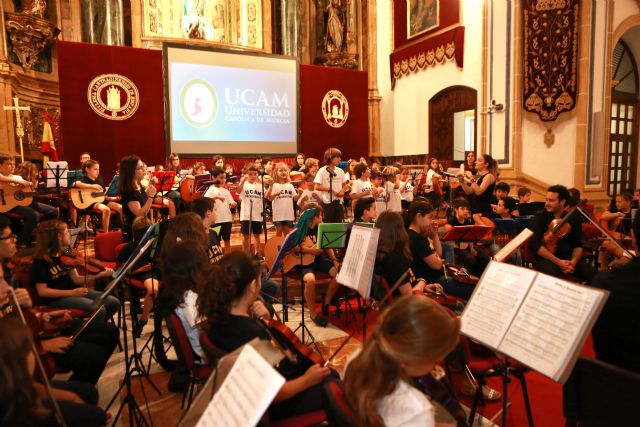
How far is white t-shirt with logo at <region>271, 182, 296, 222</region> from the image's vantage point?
7.42 m

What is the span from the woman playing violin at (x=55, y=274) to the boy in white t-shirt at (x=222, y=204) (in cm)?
307

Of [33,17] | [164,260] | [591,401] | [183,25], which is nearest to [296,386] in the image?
[591,401]

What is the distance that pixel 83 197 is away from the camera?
8.37 meters

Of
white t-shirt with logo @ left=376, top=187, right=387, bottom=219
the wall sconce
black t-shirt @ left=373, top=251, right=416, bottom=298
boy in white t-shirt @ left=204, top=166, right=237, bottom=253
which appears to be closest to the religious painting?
the wall sconce

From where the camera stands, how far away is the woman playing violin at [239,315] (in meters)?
2.39

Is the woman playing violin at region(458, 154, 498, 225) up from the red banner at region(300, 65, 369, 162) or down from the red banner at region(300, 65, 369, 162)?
down

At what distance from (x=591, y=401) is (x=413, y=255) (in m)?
2.33

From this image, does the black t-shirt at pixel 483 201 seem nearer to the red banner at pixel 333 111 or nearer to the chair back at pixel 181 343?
the chair back at pixel 181 343

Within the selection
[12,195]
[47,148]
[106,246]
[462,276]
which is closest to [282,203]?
[106,246]

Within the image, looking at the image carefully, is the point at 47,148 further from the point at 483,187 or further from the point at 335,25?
the point at 483,187

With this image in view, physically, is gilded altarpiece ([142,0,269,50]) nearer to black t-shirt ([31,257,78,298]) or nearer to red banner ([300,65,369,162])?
red banner ([300,65,369,162])

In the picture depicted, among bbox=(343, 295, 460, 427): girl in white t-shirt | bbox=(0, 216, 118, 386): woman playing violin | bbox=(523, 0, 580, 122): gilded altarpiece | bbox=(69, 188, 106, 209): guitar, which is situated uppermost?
bbox=(523, 0, 580, 122): gilded altarpiece

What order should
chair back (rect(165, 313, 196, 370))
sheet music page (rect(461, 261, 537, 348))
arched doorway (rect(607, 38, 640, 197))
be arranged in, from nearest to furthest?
sheet music page (rect(461, 261, 537, 348)), chair back (rect(165, 313, 196, 370)), arched doorway (rect(607, 38, 640, 197))

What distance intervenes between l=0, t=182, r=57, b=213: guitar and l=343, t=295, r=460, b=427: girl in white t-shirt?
682 cm
